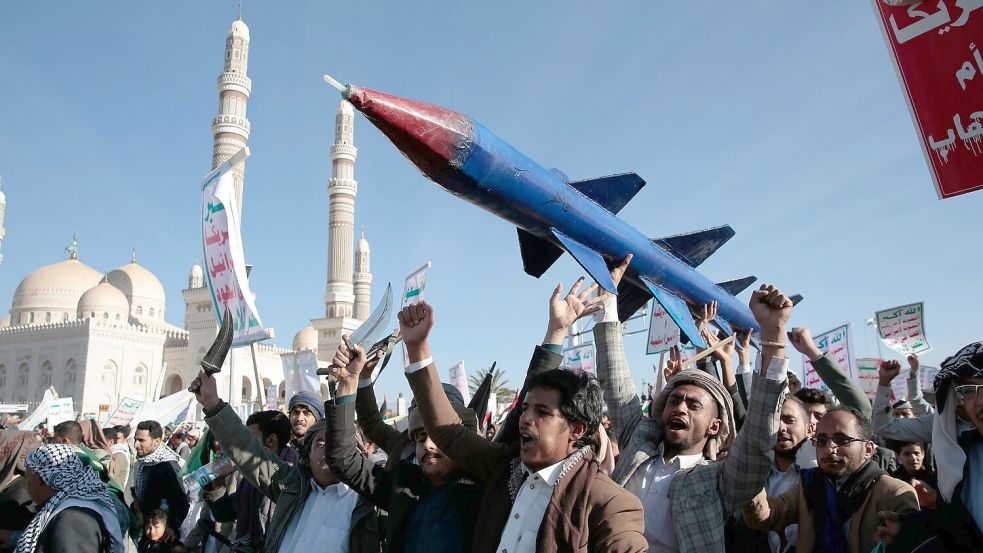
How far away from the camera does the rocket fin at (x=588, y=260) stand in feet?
19.7

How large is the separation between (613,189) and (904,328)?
4655mm

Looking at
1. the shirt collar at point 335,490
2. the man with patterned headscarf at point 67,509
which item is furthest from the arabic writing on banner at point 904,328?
the man with patterned headscarf at point 67,509

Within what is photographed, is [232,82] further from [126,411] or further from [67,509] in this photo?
[67,509]

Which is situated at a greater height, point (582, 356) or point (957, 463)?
point (582, 356)

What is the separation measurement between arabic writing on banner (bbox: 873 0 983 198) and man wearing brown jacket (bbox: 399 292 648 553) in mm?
2126

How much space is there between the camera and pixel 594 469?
2.20 m

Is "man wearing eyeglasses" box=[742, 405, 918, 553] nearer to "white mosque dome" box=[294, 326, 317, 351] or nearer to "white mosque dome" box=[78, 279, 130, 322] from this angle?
"white mosque dome" box=[294, 326, 317, 351]

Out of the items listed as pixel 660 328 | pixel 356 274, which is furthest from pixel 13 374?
pixel 660 328

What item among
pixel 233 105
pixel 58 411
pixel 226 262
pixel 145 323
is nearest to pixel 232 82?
pixel 233 105

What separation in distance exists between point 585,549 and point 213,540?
156 inches

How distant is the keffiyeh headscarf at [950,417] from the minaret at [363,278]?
48.6 metres

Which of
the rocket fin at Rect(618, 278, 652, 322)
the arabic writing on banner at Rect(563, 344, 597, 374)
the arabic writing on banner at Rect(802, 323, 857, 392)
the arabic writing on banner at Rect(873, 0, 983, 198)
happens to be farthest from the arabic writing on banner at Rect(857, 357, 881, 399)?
the arabic writing on banner at Rect(873, 0, 983, 198)

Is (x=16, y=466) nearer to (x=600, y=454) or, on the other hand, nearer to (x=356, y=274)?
(x=600, y=454)

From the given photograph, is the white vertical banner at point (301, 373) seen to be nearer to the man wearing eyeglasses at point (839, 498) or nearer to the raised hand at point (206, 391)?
the raised hand at point (206, 391)
